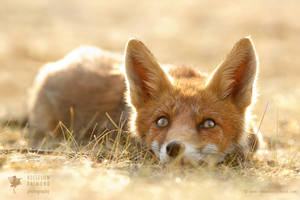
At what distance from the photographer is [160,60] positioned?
14.2 meters

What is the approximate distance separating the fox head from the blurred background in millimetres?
2853

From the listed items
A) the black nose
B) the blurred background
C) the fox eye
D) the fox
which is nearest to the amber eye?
the fox

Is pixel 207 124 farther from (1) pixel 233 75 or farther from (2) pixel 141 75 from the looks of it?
(2) pixel 141 75

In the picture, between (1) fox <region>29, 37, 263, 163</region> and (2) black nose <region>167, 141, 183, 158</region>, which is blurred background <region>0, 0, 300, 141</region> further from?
(2) black nose <region>167, 141, 183, 158</region>

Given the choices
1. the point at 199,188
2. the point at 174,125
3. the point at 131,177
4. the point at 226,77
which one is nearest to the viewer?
the point at 199,188

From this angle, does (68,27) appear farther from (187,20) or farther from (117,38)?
(187,20)

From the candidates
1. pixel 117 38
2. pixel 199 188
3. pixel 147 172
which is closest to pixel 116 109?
pixel 147 172

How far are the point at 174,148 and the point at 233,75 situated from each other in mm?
1491

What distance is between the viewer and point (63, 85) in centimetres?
704

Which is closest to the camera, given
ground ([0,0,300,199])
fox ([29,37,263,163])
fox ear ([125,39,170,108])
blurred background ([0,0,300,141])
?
ground ([0,0,300,199])

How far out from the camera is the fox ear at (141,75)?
17.1ft

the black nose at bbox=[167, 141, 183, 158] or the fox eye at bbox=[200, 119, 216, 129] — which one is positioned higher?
the fox eye at bbox=[200, 119, 216, 129]

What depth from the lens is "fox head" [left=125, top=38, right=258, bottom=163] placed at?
15.3 ft

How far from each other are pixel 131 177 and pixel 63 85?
11.4 feet
